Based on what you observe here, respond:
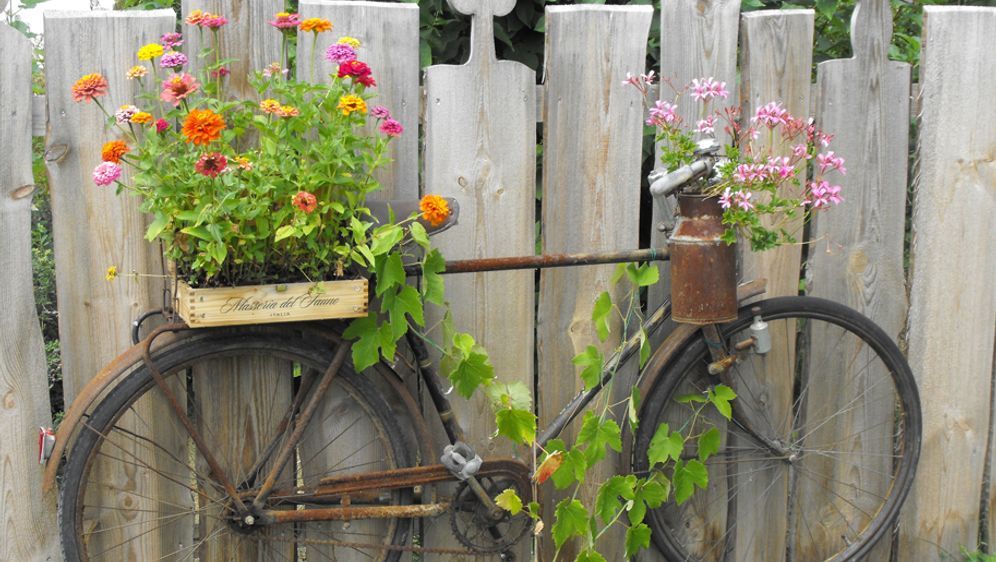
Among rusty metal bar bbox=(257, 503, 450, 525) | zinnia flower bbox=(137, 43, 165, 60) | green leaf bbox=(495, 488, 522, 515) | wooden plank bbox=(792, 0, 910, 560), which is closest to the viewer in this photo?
zinnia flower bbox=(137, 43, 165, 60)

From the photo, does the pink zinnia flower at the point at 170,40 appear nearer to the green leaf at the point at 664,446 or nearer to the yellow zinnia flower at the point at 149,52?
the yellow zinnia flower at the point at 149,52

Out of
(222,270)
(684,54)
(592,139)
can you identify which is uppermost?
(684,54)

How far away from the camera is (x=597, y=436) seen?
10.1 feet

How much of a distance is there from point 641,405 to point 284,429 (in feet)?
3.41

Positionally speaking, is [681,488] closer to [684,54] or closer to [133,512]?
[684,54]

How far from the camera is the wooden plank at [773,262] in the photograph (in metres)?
3.30

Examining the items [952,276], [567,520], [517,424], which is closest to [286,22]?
[517,424]

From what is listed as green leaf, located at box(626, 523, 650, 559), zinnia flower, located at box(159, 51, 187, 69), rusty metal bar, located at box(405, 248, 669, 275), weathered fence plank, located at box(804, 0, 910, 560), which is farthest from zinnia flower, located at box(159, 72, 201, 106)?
weathered fence plank, located at box(804, 0, 910, 560)

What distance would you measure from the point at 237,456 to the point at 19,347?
0.65 metres

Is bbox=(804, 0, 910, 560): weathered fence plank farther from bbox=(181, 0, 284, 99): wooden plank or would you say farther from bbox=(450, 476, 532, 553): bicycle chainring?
bbox=(181, 0, 284, 99): wooden plank

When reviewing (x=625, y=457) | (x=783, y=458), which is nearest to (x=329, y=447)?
(x=625, y=457)

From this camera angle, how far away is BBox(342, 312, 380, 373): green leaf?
113 inches

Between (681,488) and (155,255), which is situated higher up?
(155,255)

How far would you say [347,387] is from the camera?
3014 mm
